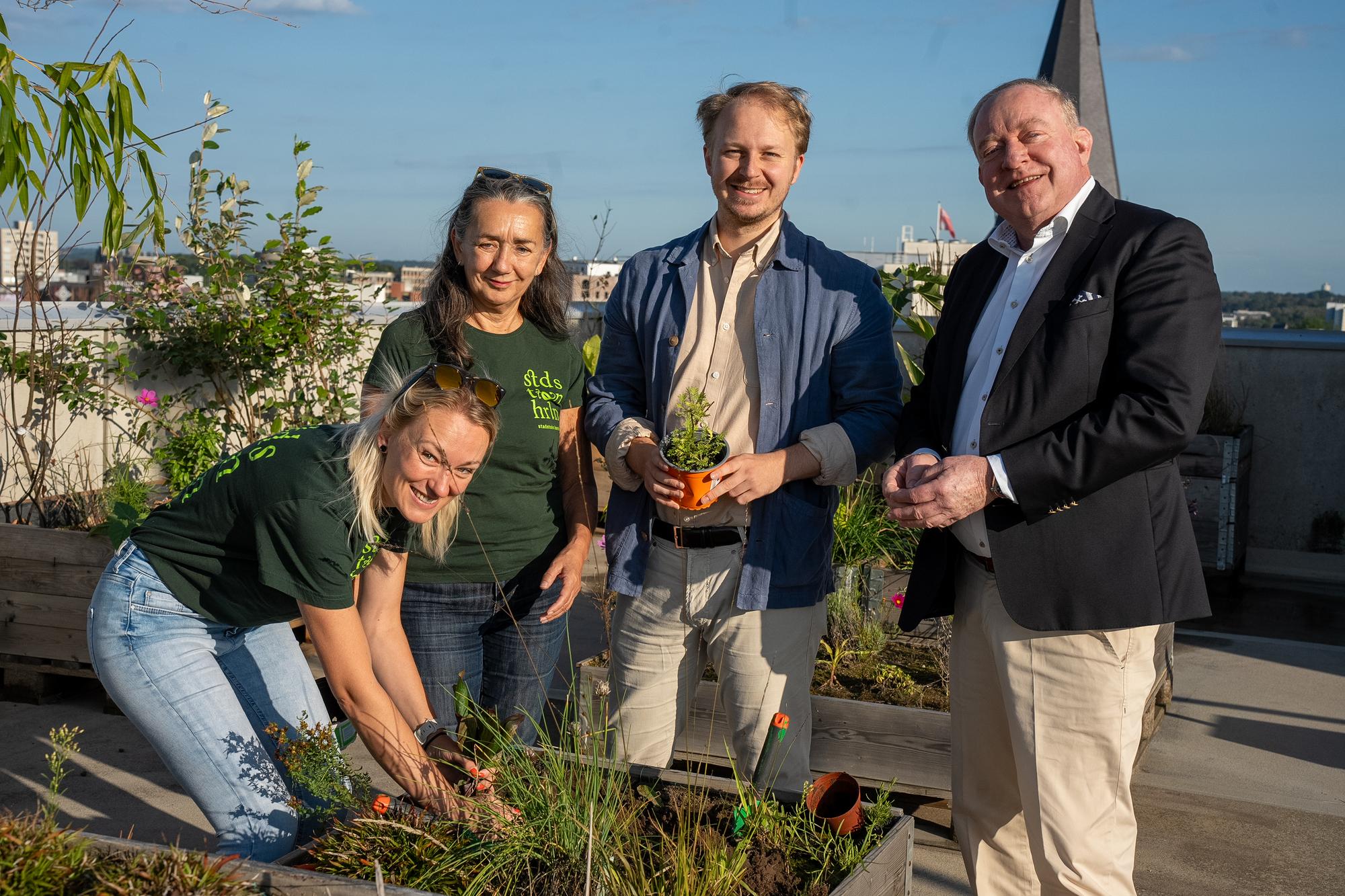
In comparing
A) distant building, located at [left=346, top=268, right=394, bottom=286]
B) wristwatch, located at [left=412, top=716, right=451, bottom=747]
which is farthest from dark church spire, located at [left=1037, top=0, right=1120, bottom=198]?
wristwatch, located at [left=412, top=716, right=451, bottom=747]

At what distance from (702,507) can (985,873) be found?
1.01 m

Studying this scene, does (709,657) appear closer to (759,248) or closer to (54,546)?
(759,248)

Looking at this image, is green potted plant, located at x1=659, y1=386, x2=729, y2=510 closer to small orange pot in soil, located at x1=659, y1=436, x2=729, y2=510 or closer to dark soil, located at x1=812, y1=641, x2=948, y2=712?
small orange pot in soil, located at x1=659, y1=436, x2=729, y2=510

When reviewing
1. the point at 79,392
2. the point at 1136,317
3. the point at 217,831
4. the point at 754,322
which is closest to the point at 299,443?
the point at 217,831

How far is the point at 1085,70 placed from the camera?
7824 millimetres

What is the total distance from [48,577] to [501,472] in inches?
103

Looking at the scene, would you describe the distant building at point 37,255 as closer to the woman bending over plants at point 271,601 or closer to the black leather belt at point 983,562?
the woman bending over plants at point 271,601

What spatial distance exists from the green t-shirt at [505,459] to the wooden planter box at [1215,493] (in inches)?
A: 194

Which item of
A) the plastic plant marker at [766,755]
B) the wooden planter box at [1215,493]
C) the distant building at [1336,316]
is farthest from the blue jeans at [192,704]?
the distant building at [1336,316]

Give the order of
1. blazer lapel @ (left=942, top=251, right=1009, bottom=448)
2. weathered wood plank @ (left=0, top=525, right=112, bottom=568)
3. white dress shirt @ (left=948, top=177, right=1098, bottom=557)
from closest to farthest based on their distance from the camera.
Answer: white dress shirt @ (left=948, top=177, right=1098, bottom=557) < blazer lapel @ (left=942, top=251, right=1009, bottom=448) < weathered wood plank @ (left=0, top=525, right=112, bottom=568)

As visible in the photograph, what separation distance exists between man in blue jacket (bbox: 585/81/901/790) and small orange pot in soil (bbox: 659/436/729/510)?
71 mm

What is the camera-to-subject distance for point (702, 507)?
93.7 inches

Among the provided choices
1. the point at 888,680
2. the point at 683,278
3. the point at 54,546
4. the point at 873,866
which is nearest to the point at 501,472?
the point at 683,278

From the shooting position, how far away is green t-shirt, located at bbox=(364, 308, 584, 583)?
103 inches
